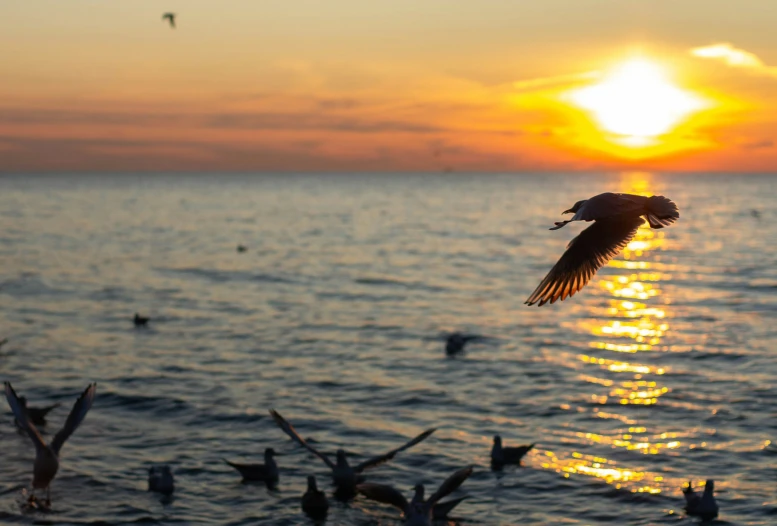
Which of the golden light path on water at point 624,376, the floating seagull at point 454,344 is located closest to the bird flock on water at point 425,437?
the golden light path on water at point 624,376

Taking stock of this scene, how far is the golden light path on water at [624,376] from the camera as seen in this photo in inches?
747

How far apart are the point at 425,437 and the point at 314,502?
2.30 m

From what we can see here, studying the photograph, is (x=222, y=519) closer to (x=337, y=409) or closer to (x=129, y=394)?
(x=337, y=409)

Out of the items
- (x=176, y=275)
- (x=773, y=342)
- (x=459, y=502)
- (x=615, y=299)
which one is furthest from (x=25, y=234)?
(x=459, y=502)

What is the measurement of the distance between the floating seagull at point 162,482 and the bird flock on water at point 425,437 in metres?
0.02

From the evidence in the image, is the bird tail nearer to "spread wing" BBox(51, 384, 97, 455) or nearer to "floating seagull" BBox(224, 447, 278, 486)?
"spread wing" BBox(51, 384, 97, 455)

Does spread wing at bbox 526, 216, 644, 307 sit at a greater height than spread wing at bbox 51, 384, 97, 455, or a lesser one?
greater

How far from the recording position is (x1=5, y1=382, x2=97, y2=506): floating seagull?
16188 millimetres

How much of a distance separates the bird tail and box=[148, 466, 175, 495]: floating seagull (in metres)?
11.0

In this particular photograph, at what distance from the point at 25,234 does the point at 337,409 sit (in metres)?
61.3

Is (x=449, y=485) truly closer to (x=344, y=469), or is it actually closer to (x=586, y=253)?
(x=344, y=469)

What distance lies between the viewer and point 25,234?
7744cm

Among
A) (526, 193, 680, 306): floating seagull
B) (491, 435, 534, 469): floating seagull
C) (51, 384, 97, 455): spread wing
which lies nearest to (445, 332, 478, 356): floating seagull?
(491, 435, 534, 469): floating seagull

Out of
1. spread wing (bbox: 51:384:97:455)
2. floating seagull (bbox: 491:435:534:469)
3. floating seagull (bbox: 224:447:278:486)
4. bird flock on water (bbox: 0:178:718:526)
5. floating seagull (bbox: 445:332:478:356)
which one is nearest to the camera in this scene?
bird flock on water (bbox: 0:178:718:526)
